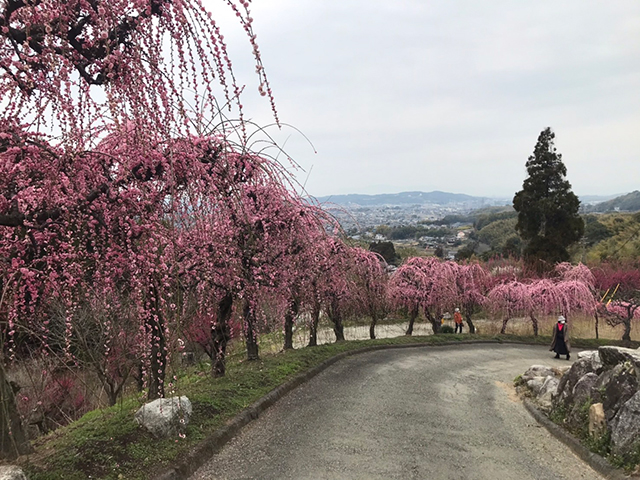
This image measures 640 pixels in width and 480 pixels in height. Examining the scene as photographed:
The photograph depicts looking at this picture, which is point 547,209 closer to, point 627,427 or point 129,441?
point 627,427

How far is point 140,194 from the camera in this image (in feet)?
12.5

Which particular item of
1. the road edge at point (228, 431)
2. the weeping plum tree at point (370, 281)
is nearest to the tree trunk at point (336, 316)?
the weeping plum tree at point (370, 281)

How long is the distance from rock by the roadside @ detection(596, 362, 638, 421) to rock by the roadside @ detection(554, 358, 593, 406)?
41.7 inches

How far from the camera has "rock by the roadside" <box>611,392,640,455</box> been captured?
524 cm

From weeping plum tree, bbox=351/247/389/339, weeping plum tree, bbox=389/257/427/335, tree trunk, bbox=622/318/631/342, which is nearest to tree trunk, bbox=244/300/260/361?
weeping plum tree, bbox=351/247/389/339

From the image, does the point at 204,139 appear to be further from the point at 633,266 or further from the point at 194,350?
the point at 633,266

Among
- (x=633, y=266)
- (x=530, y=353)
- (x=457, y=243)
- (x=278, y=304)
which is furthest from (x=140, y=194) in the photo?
(x=457, y=243)

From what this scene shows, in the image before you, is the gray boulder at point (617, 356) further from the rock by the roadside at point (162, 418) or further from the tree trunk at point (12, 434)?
the tree trunk at point (12, 434)

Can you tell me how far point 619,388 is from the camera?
5.89 metres

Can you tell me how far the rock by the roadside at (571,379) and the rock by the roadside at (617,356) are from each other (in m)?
0.50

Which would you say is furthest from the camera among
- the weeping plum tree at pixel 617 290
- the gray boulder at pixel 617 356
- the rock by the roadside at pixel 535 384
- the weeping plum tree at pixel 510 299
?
the weeping plum tree at pixel 510 299

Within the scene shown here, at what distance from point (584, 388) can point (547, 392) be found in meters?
1.78

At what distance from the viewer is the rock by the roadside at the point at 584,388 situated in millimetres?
6727

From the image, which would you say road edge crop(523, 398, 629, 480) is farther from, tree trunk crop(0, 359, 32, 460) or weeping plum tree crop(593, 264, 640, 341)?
weeping plum tree crop(593, 264, 640, 341)
